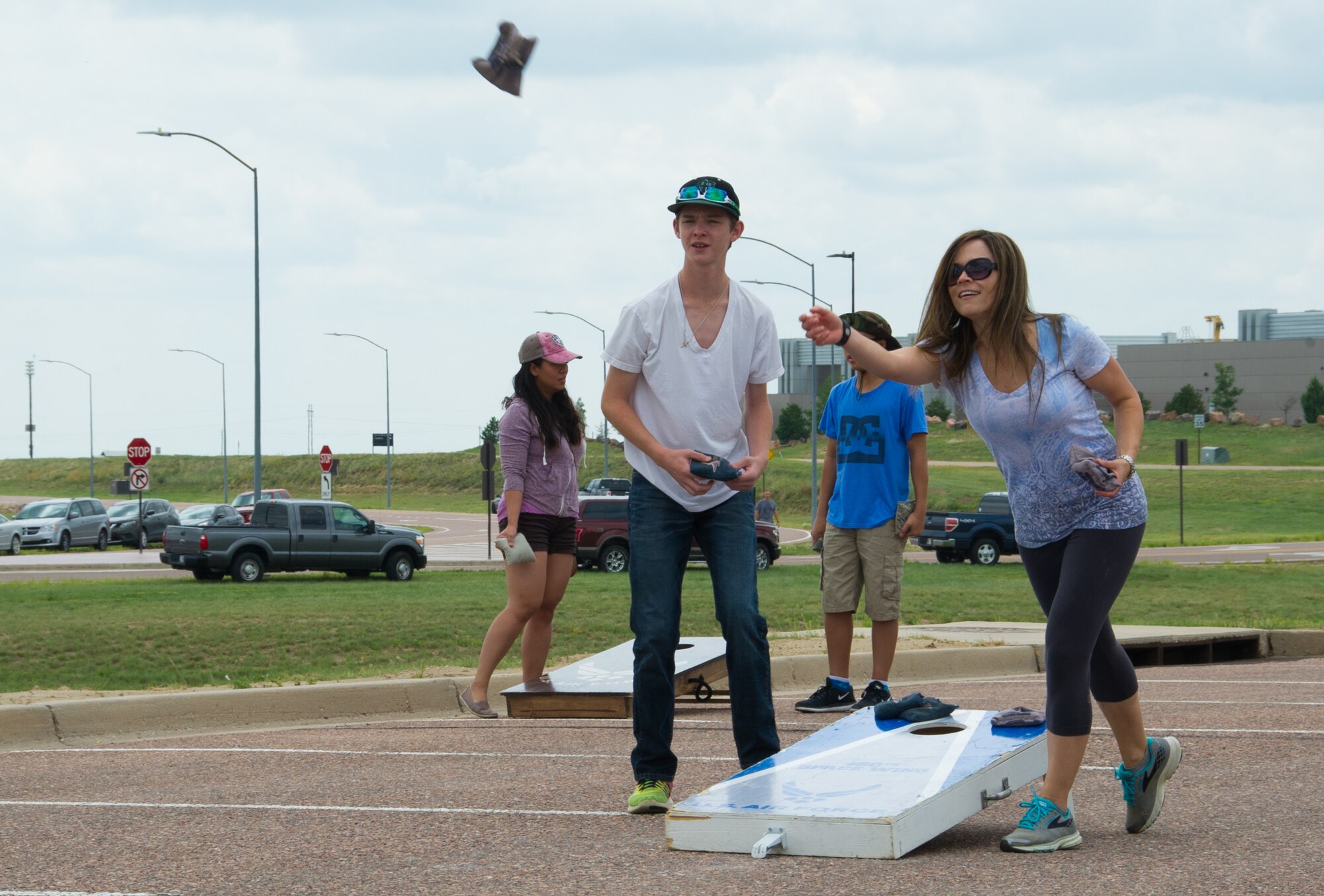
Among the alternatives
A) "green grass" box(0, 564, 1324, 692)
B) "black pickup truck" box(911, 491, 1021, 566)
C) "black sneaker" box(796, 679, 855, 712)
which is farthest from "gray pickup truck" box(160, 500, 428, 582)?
"black sneaker" box(796, 679, 855, 712)

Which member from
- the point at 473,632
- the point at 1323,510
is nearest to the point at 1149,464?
the point at 1323,510

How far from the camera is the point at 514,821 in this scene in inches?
192

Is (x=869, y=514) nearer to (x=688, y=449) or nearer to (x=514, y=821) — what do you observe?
(x=688, y=449)

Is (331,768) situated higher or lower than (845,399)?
lower

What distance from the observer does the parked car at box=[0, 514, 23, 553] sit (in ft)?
138

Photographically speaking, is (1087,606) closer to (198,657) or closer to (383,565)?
(198,657)

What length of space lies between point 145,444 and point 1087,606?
122 feet

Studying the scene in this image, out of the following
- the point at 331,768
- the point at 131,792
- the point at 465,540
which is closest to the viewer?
the point at 131,792

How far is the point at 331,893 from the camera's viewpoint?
3.92m

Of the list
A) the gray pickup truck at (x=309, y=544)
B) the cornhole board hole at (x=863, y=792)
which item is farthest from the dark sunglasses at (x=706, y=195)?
the gray pickup truck at (x=309, y=544)

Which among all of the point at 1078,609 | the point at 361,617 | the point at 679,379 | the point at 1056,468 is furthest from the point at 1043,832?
the point at 361,617

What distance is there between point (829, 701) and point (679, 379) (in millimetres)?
3089

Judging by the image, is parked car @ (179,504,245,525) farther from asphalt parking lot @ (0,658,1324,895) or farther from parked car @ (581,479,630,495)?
asphalt parking lot @ (0,658,1324,895)

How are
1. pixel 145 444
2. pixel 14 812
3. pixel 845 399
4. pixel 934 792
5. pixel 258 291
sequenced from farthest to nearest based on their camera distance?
→ pixel 145 444 < pixel 258 291 < pixel 845 399 < pixel 14 812 < pixel 934 792
